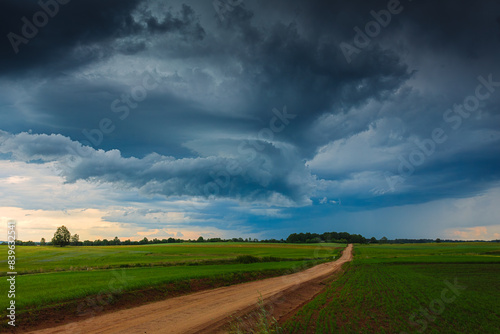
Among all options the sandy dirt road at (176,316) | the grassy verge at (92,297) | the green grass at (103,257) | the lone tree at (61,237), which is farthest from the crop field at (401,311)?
the lone tree at (61,237)

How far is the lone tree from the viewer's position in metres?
156

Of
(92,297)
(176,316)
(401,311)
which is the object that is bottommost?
(401,311)

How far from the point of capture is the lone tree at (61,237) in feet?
513

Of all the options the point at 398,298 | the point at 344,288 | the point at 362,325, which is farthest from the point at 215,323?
the point at 344,288

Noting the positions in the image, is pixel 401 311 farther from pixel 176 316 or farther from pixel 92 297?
pixel 92 297

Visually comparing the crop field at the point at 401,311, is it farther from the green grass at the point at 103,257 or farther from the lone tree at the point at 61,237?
the lone tree at the point at 61,237

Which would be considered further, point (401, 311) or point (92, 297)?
point (92, 297)

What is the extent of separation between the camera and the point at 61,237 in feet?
516

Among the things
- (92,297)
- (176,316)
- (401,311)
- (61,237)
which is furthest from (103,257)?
(61,237)

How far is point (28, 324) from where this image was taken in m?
18.5

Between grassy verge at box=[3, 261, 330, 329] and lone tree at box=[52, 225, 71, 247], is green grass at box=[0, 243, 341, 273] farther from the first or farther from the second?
lone tree at box=[52, 225, 71, 247]

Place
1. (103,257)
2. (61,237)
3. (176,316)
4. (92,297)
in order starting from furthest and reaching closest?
(61,237)
(103,257)
(92,297)
(176,316)

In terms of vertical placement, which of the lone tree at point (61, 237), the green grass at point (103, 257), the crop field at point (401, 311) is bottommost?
the green grass at point (103, 257)

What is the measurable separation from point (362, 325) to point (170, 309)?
1339 centimetres
